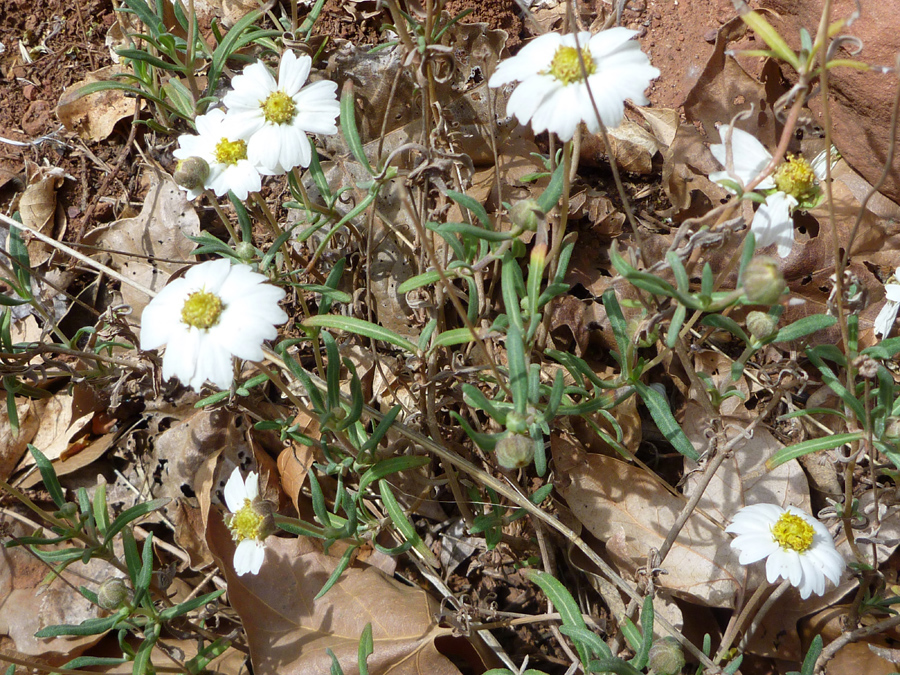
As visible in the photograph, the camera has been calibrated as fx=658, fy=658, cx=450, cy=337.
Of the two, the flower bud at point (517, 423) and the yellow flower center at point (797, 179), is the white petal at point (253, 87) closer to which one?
the flower bud at point (517, 423)

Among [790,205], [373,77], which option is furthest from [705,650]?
[373,77]

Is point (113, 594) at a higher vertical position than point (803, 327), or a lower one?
lower

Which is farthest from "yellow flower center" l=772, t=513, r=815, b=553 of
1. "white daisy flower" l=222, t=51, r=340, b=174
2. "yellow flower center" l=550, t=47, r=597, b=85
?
"white daisy flower" l=222, t=51, r=340, b=174

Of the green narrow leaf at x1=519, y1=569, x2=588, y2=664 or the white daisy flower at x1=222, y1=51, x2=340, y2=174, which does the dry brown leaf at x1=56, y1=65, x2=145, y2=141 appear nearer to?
the white daisy flower at x1=222, y1=51, x2=340, y2=174

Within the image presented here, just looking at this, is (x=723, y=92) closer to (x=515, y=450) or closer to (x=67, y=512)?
(x=515, y=450)

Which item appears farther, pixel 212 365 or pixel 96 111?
pixel 96 111

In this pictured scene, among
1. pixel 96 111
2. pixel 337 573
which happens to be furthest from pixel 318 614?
pixel 96 111
